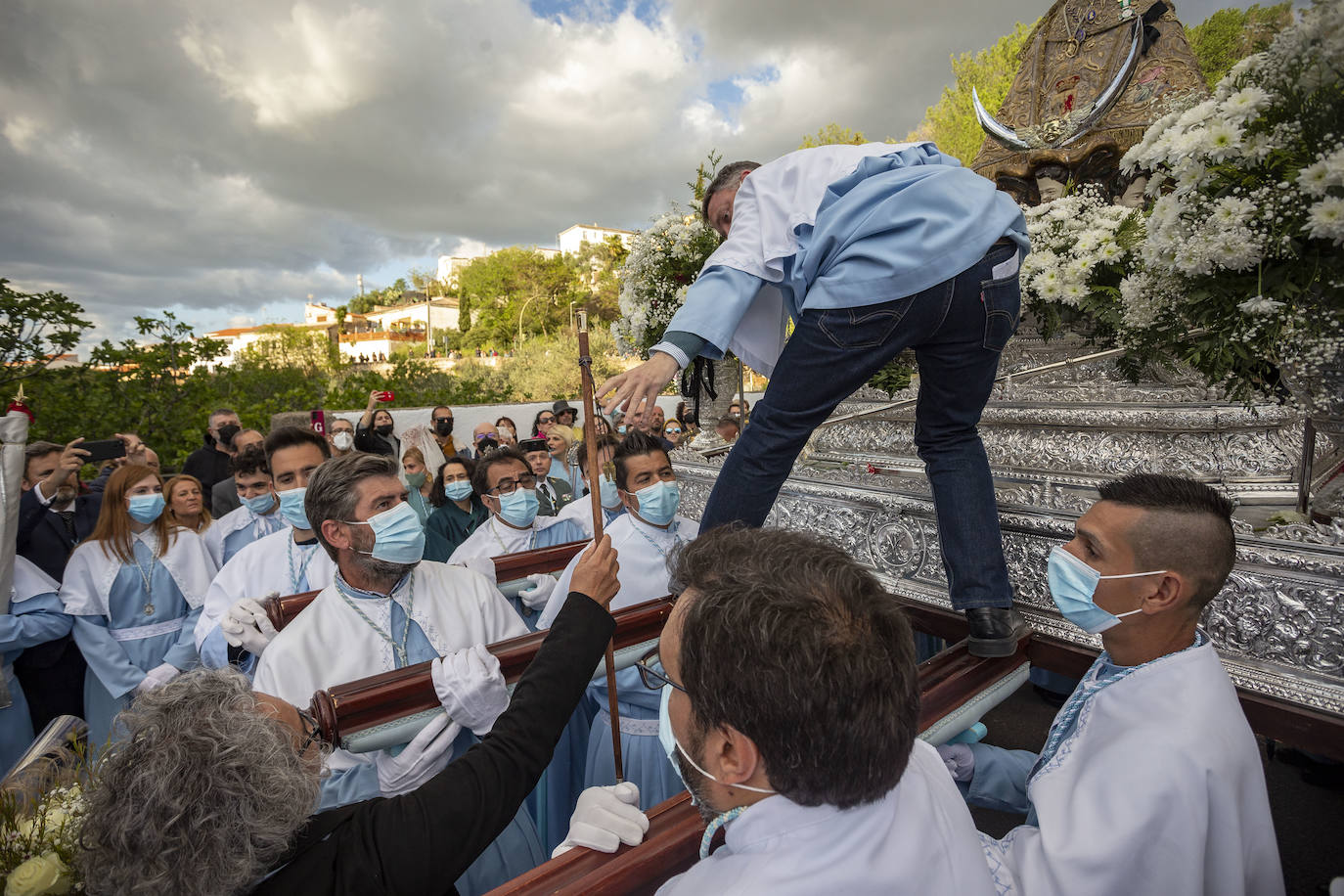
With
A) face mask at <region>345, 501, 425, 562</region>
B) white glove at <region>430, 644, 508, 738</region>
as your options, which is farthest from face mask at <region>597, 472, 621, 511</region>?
white glove at <region>430, 644, 508, 738</region>

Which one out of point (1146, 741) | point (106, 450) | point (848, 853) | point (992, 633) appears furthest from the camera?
point (106, 450)

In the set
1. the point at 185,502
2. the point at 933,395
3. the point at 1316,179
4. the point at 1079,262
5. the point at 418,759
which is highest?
the point at 1079,262

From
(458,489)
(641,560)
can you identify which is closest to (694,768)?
(641,560)

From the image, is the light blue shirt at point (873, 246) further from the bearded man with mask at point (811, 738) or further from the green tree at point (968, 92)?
the green tree at point (968, 92)

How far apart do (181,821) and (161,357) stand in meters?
9.19

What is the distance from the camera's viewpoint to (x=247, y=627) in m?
2.77

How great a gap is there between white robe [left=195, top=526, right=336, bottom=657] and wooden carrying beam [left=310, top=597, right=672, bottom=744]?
1.84 metres

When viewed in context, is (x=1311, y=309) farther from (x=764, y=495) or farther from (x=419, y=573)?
(x=419, y=573)

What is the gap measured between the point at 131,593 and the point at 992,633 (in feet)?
15.8

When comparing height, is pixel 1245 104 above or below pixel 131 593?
above

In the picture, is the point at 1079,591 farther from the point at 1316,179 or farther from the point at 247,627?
the point at 247,627

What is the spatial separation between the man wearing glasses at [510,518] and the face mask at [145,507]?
1.84m

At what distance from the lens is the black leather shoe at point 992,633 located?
222cm

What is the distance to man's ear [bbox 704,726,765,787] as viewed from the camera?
1.10 m
